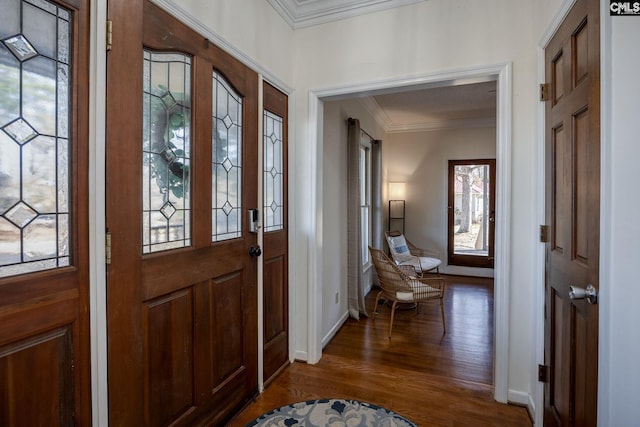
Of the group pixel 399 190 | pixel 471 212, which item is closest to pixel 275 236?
pixel 399 190

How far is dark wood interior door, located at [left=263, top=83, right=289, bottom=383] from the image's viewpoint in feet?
7.55

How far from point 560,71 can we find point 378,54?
1.18 meters

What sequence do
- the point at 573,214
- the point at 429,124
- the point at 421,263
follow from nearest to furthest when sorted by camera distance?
the point at 573,214
the point at 421,263
the point at 429,124

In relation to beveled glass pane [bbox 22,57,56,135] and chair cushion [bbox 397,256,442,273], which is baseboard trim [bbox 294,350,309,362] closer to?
beveled glass pane [bbox 22,57,56,135]

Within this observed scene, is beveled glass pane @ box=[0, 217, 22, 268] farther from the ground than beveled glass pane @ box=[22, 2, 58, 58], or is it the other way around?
beveled glass pane @ box=[22, 2, 58, 58]

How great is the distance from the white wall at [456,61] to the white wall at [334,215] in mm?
535

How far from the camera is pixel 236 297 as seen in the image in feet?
6.48

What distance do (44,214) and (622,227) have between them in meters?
1.87

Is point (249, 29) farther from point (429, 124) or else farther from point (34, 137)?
point (429, 124)

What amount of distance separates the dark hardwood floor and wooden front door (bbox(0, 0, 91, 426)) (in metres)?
1.12

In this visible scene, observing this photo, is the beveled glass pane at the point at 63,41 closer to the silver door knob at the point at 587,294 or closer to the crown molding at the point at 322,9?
the crown molding at the point at 322,9

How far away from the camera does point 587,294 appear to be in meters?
1.17

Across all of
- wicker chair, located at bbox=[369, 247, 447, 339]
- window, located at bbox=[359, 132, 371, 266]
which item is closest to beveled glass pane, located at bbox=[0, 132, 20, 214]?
wicker chair, located at bbox=[369, 247, 447, 339]

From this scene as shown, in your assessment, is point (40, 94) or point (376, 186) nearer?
point (40, 94)
